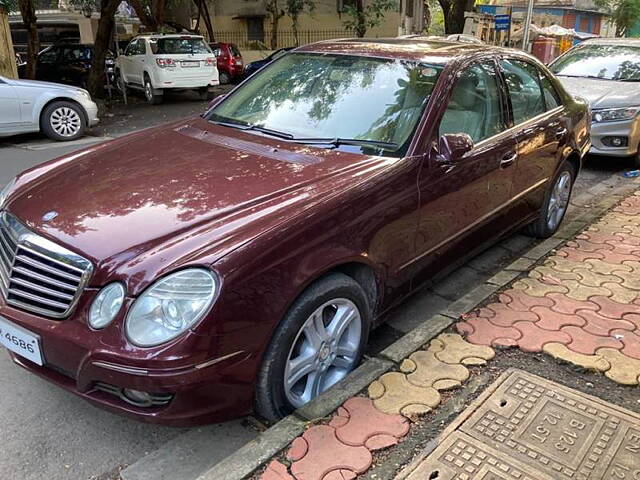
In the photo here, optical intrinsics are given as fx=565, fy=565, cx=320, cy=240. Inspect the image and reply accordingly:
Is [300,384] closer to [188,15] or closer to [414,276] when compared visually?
[414,276]

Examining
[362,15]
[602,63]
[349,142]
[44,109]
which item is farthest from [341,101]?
[362,15]

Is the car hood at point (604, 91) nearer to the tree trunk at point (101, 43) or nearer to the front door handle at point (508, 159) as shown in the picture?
the front door handle at point (508, 159)

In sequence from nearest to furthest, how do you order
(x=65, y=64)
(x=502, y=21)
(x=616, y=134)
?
(x=616, y=134), (x=502, y=21), (x=65, y=64)

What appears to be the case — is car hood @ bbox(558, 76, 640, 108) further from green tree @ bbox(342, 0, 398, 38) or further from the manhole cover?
green tree @ bbox(342, 0, 398, 38)

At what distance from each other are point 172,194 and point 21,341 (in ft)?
2.92

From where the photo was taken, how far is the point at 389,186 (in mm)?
2857

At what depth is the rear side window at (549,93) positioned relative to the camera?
4539mm

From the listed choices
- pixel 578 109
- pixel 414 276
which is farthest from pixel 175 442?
pixel 578 109

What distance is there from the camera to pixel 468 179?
3.46 meters

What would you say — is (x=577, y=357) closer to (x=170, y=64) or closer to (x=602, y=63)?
(x=602, y=63)

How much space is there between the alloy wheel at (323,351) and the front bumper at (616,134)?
572 cm

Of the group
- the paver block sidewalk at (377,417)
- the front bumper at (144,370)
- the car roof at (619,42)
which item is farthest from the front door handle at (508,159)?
the car roof at (619,42)

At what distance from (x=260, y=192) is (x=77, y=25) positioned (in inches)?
1178

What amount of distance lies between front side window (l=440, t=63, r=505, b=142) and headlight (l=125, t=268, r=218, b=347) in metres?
1.80
